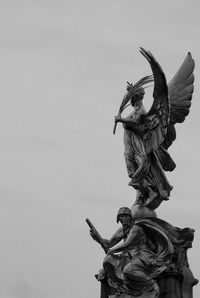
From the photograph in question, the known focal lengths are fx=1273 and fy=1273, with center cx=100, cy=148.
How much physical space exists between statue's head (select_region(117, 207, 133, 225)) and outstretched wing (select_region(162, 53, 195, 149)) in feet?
8.31

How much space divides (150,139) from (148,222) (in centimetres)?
227

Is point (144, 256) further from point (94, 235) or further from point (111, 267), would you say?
point (94, 235)

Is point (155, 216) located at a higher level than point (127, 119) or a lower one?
lower

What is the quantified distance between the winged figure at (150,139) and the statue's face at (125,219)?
911 mm

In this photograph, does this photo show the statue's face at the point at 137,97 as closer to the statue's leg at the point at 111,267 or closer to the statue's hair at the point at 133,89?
the statue's hair at the point at 133,89

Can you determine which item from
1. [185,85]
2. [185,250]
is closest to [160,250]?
[185,250]

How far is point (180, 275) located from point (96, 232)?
2.41 m

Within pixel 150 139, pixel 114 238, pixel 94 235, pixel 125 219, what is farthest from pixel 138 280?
pixel 150 139

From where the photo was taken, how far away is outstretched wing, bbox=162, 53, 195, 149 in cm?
3167

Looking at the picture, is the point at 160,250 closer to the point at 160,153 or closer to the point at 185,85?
the point at 160,153

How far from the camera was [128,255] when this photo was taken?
29.8 meters

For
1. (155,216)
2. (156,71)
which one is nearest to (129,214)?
(155,216)

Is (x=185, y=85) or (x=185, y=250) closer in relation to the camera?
(x=185, y=250)

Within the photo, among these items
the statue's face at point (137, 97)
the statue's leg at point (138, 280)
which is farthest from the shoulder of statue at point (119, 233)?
the statue's face at point (137, 97)
